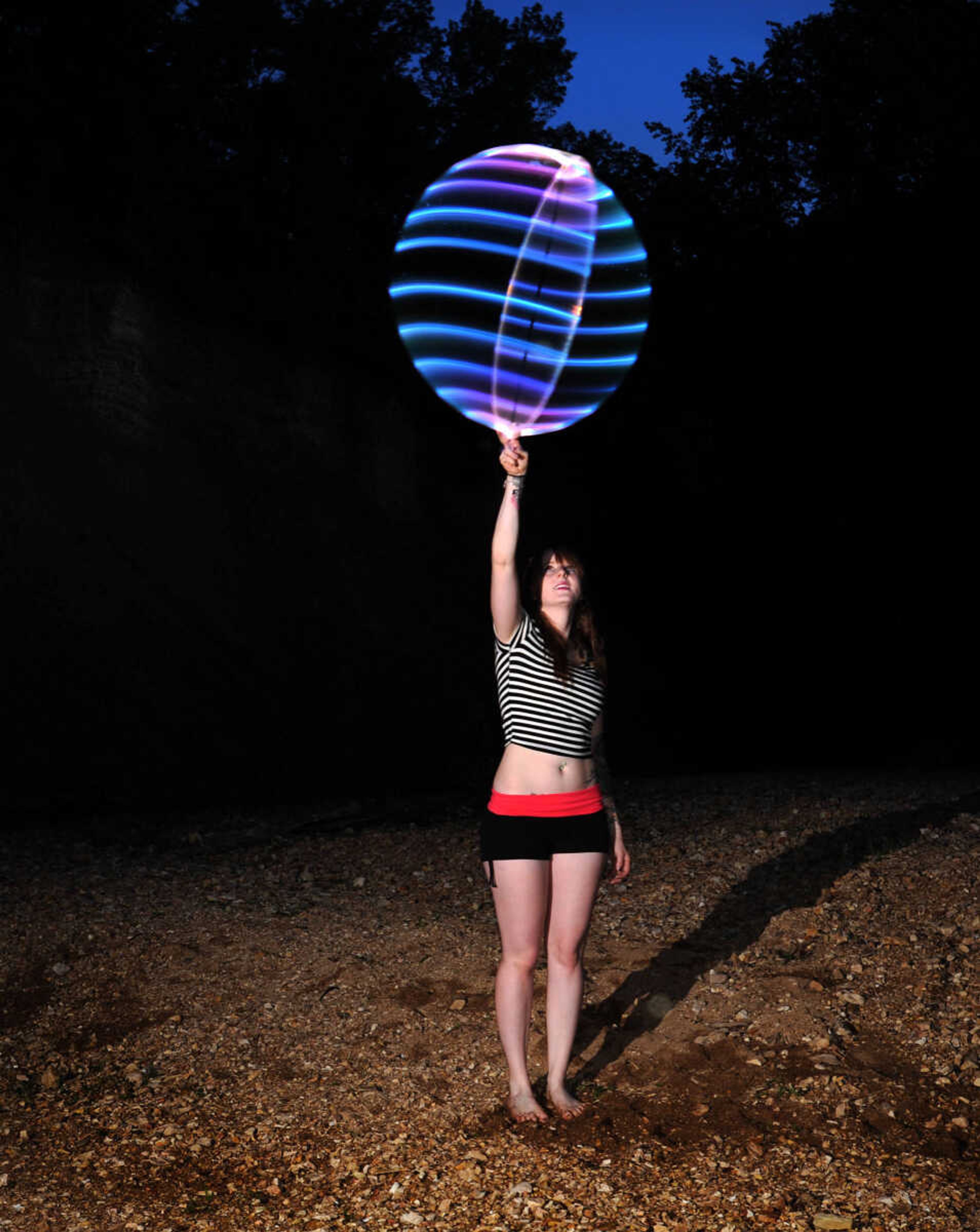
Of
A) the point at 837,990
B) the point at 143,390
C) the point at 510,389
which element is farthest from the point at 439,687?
the point at 510,389

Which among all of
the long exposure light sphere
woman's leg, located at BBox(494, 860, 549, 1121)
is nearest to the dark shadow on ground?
woman's leg, located at BBox(494, 860, 549, 1121)

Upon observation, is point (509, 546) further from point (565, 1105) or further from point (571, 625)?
point (565, 1105)

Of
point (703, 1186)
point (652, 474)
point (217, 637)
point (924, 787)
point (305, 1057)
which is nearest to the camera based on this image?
point (703, 1186)

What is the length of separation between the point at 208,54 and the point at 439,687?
9.46 meters

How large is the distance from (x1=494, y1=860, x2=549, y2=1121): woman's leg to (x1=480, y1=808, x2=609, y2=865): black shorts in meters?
0.03

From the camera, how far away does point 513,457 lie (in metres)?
3.73

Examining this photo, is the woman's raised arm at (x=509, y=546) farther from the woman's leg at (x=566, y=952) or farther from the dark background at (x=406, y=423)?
the dark background at (x=406, y=423)

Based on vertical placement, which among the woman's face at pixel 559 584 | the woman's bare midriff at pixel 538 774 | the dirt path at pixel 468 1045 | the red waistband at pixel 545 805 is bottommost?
the dirt path at pixel 468 1045

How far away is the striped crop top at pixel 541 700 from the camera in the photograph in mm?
3814

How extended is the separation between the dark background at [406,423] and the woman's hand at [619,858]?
8797 mm

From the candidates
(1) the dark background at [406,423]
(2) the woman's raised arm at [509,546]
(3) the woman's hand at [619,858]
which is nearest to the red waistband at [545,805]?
(3) the woman's hand at [619,858]

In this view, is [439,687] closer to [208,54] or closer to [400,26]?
[208,54]

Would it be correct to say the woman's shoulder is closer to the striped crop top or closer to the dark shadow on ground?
the striped crop top

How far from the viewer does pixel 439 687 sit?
1532 cm
